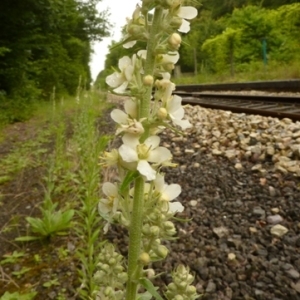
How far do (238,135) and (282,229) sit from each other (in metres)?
2.36

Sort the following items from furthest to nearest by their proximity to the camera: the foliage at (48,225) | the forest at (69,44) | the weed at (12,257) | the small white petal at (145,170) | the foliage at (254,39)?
the foliage at (254,39), the forest at (69,44), the foliage at (48,225), the weed at (12,257), the small white petal at (145,170)

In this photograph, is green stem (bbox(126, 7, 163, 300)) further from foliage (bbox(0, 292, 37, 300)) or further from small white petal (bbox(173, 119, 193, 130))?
foliage (bbox(0, 292, 37, 300))

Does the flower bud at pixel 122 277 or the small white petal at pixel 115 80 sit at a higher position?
the small white petal at pixel 115 80

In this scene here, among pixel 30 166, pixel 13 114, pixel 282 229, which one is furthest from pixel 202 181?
pixel 13 114

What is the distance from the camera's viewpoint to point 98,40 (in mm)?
26641

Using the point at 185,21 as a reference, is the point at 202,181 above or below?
below

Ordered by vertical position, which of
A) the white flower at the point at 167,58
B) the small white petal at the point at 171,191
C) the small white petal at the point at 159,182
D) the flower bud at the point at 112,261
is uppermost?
the white flower at the point at 167,58

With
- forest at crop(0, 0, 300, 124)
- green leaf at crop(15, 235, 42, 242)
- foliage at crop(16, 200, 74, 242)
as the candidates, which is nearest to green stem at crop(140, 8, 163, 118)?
foliage at crop(16, 200, 74, 242)

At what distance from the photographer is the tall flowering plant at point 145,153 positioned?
117 cm

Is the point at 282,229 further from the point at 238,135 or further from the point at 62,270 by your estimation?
the point at 238,135

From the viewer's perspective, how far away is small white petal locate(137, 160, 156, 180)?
1.08 meters

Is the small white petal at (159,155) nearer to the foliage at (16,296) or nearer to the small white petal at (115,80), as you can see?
the small white petal at (115,80)

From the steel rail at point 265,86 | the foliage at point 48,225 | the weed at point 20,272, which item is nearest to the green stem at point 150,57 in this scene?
the weed at point 20,272

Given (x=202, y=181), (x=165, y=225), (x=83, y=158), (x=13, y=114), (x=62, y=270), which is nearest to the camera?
(x=165, y=225)
